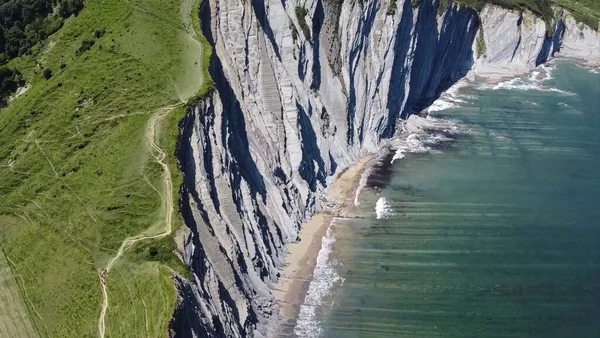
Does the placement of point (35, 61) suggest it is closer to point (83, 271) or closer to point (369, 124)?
point (83, 271)

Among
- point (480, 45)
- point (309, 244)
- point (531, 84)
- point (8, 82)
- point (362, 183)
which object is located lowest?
point (309, 244)

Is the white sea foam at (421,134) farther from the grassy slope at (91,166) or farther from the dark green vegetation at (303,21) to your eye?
the grassy slope at (91,166)

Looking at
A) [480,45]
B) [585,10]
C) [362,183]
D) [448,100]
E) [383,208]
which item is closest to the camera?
[383,208]

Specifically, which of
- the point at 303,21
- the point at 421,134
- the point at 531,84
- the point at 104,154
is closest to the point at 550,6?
the point at 531,84

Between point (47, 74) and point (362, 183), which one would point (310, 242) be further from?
point (47, 74)

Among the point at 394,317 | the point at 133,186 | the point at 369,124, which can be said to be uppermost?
the point at 133,186

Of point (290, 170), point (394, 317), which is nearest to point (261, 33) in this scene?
point (290, 170)
